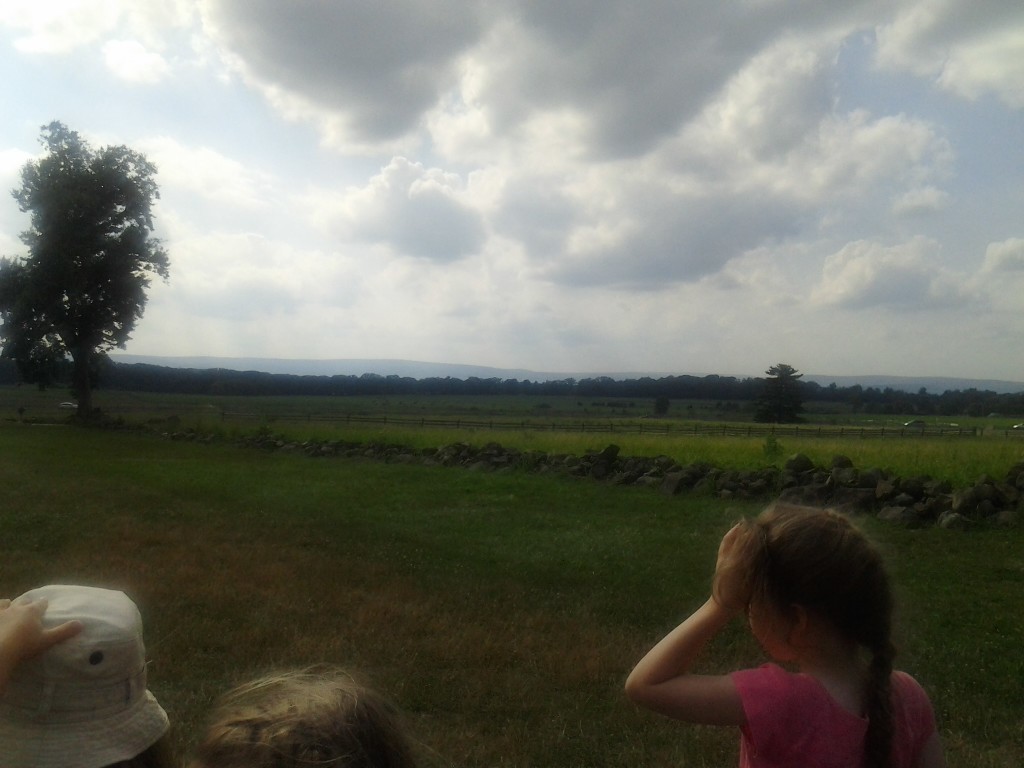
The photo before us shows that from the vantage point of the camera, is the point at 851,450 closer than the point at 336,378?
Yes

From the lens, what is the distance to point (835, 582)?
203cm

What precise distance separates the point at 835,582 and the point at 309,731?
4.35 feet

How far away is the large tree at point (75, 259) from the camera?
37.5m

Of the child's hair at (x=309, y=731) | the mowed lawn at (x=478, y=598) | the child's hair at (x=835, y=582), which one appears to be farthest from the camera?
the mowed lawn at (x=478, y=598)

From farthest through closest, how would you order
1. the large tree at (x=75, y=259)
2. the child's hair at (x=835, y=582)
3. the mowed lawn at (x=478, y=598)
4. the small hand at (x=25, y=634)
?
the large tree at (x=75, y=259) → the mowed lawn at (x=478, y=598) → the child's hair at (x=835, y=582) → the small hand at (x=25, y=634)

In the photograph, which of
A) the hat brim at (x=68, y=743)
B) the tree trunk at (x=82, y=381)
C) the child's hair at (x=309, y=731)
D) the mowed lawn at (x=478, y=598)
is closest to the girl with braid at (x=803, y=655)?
the mowed lawn at (x=478, y=598)

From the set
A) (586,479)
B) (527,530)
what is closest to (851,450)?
(586,479)

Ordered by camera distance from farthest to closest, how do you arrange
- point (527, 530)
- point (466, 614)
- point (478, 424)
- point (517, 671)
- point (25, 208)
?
point (478, 424), point (25, 208), point (527, 530), point (466, 614), point (517, 671)

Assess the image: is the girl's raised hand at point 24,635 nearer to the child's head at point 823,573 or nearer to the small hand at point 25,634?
the small hand at point 25,634

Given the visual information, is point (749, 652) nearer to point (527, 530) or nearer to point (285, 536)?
point (527, 530)

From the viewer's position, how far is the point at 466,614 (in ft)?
24.6

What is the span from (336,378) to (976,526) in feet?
304

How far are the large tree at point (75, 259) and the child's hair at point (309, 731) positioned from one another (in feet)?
135

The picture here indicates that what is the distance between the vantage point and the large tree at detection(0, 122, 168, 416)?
123ft
